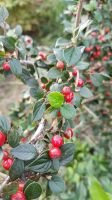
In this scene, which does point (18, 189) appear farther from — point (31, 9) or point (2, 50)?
point (31, 9)

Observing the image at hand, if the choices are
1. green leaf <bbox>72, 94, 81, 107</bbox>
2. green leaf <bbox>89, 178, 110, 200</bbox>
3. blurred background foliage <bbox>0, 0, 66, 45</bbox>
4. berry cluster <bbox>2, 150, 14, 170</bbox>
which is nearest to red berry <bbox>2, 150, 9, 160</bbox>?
berry cluster <bbox>2, 150, 14, 170</bbox>

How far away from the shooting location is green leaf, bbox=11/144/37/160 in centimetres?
76

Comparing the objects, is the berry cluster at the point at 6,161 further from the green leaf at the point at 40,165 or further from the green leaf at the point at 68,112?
the green leaf at the point at 68,112

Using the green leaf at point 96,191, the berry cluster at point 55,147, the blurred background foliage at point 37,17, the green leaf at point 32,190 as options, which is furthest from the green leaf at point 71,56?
the blurred background foliage at point 37,17

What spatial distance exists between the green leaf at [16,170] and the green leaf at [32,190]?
4cm

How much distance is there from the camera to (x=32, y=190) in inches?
28.1

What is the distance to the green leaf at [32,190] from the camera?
709 millimetres

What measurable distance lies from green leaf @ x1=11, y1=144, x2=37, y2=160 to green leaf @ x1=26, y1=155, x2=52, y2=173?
0.01 meters

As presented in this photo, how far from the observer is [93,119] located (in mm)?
2326

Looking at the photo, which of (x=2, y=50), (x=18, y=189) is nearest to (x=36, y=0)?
(x=2, y=50)

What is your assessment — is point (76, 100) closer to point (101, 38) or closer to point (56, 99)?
point (56, 99)

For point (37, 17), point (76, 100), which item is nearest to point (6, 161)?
point (76, 100)

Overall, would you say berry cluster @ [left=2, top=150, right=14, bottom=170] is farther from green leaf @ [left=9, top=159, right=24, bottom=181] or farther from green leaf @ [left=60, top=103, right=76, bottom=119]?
green leaf @ [left=60, top=103, right=76, bottom=119]

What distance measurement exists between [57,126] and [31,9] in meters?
4.43
